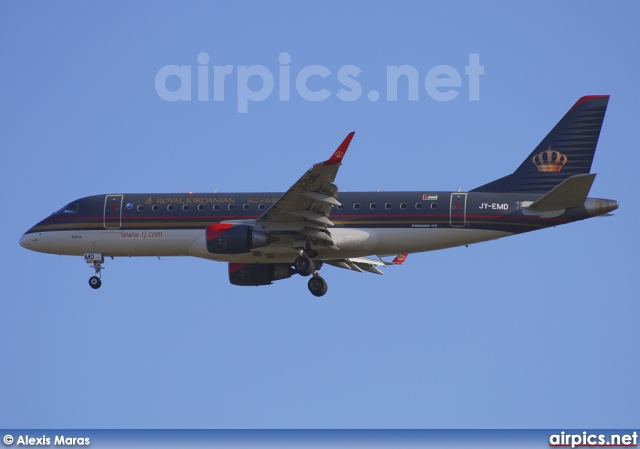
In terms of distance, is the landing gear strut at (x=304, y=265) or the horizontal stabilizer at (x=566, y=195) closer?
the horizontal stabilizer at (x=566, y=195)

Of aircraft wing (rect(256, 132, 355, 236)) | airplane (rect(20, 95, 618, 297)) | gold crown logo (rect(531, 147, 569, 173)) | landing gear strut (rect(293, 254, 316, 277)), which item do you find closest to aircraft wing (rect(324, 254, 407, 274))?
airplane (rect(20, 95, 618, 297))

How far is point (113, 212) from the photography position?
231ft

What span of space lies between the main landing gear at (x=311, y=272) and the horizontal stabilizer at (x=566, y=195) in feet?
32.9

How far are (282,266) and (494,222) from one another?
10.7m

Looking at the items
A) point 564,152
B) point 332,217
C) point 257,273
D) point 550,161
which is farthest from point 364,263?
point 564,152

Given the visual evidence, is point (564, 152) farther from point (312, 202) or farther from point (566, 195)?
point (312, 202)

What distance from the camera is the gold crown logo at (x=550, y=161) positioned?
66.9 metres

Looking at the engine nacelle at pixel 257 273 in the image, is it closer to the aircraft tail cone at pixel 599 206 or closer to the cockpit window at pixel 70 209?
the cockpit window at pixel 70 209

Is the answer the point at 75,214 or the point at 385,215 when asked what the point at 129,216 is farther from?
the point at 385,215

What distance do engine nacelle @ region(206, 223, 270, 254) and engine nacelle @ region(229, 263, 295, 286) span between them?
4737 mm

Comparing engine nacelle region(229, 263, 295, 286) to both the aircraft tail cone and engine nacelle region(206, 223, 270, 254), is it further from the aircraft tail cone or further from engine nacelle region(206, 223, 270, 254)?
the aircraft tail cone

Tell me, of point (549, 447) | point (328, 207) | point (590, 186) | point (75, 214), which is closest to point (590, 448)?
point (549, 447)

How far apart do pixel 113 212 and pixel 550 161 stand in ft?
66.7

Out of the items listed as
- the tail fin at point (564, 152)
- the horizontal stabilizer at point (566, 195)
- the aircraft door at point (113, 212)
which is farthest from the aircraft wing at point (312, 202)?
the horizontal stabilizer at point (566, 195)
